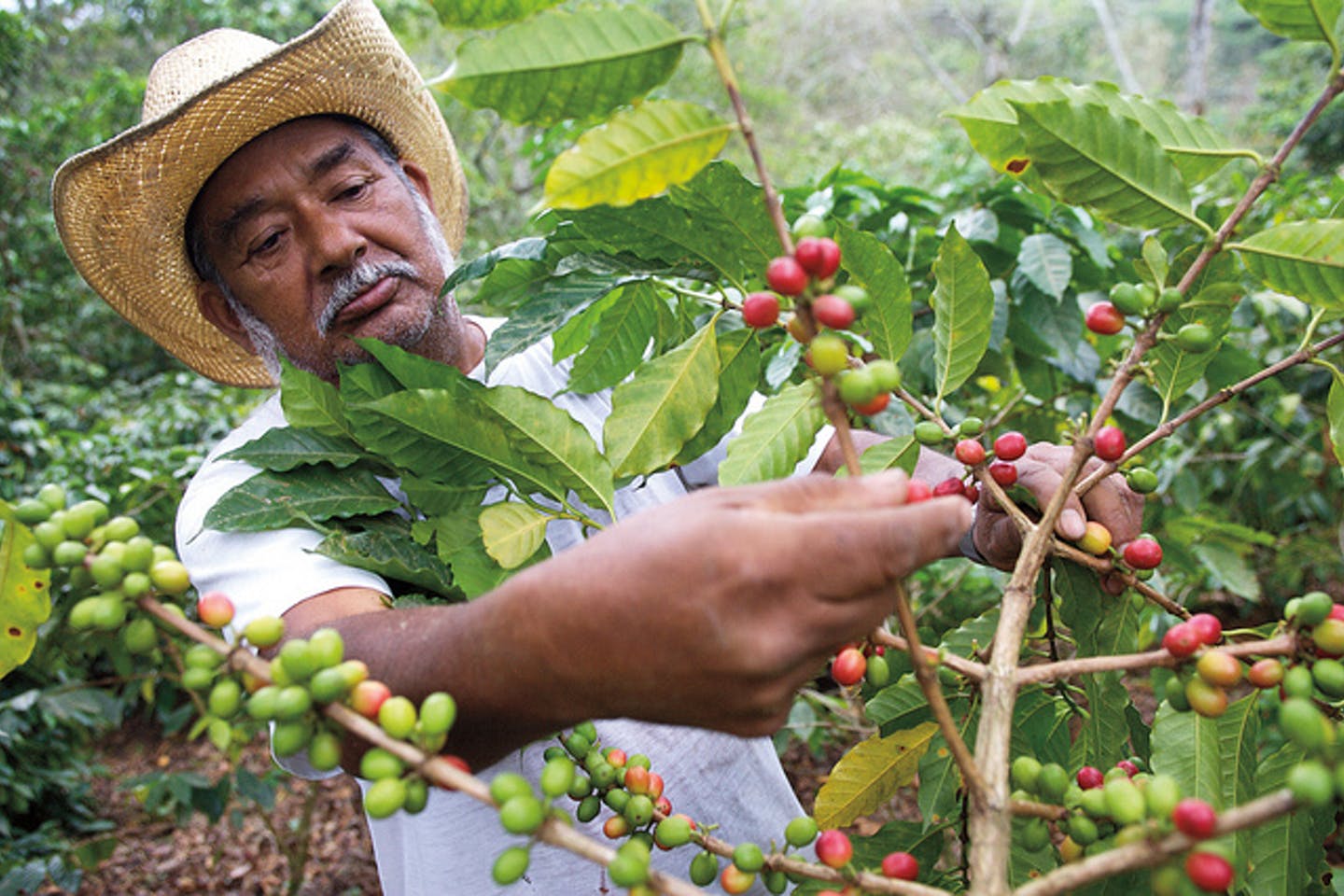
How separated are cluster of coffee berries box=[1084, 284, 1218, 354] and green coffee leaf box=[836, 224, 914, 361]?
0.22 meters

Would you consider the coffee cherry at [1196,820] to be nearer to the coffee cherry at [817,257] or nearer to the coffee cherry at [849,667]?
the coffee cherry at [849,667]

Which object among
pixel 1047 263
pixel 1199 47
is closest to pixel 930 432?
pixel 1047 263

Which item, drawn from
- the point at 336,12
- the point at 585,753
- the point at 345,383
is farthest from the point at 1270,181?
the point at 336,12

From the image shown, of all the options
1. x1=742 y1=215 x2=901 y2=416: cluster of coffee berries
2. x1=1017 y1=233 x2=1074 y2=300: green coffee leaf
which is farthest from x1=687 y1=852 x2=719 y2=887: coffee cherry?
x1=1017 y1=233 x2=1074 y2=300: green coffee leaf

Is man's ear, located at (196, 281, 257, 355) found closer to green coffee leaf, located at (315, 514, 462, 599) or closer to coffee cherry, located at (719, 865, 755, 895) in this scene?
green coffee leaf, located at (315, 514, 462, 599)

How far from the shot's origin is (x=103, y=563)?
696 millimetres

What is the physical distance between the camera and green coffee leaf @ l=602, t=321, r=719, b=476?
1.04 metres

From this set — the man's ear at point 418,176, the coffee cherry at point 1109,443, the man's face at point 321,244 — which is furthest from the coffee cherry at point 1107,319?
the man's ear at point 418,176

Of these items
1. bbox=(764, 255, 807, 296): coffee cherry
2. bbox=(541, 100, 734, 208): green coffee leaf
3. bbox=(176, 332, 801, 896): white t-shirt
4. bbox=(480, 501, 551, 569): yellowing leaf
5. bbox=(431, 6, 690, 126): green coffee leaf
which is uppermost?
bbox=(431, 6, 690, 126): green coffee leaf

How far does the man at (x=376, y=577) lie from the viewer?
637 millimetres

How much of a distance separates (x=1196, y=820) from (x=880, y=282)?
2.32ft

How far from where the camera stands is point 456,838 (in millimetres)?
1599

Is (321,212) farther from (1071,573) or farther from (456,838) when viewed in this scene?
(1071,573)

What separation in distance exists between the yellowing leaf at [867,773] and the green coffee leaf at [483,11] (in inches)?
37.0
